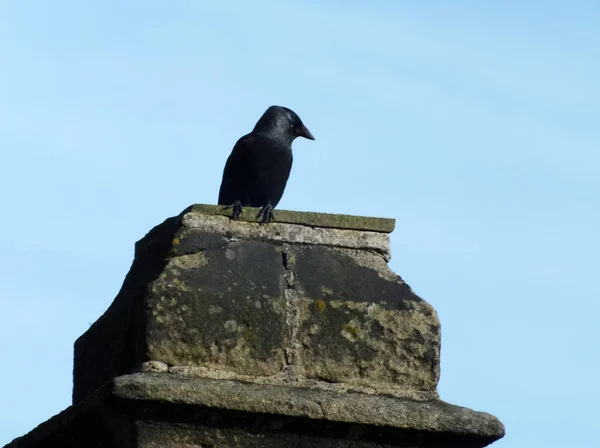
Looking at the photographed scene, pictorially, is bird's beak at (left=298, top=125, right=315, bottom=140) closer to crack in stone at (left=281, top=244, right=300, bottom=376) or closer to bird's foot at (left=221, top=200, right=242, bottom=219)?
bird's foot at (left=221, top=200, right=242, bottom=219)

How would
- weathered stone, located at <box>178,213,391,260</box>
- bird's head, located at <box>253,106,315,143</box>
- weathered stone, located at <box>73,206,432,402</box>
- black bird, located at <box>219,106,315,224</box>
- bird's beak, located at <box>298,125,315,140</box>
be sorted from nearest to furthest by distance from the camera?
weathered stone, located at <box>73,206,432,402</box> < weathered stone, located at <box>178,213,391,260</box> < black bird, located at <box>219,106,315,224</box> < bird's head, located at <box>253,106,315,143</box> < bird's beak, located at <box>298,125,315,140</box>

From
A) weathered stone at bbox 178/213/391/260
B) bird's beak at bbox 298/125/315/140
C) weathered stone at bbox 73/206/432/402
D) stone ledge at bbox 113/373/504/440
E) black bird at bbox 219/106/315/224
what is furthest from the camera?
bird's beak at bbox 298/125/315/140

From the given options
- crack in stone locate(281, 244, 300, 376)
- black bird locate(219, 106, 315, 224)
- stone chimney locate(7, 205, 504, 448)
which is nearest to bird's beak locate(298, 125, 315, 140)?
black bird locate(219, 106, 315, 224)

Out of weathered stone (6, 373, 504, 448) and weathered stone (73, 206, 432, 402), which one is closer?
weathered stone (6, 373, 504, 448)

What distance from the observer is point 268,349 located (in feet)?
12.1

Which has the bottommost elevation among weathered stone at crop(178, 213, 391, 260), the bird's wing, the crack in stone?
the crack in stone

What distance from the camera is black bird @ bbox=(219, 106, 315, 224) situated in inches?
283

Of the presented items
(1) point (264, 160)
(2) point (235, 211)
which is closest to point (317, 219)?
(2) point (235, 211)

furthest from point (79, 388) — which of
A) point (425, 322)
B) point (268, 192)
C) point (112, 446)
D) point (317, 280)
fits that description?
point (268, 192)

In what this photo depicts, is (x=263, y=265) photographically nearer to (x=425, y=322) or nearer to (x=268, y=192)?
(x=425, y=322)

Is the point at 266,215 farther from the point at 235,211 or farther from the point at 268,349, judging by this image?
the point at 268,349

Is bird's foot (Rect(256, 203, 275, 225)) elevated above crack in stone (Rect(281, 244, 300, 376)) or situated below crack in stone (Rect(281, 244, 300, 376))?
above

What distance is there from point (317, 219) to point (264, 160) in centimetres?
319

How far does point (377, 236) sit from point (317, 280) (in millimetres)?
308
